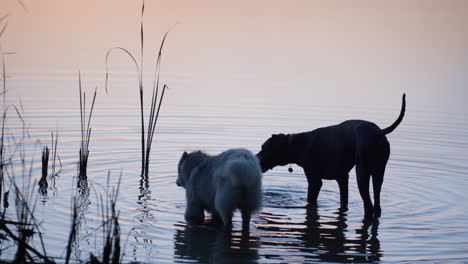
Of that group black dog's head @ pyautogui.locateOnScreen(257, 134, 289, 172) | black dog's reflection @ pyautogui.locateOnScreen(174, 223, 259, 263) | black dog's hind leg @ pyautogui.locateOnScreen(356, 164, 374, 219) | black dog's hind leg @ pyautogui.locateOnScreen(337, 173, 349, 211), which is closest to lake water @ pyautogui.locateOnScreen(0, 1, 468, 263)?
black dog's reflection @ pyautogui.locateOnScreen(174, 223, 259, 263)

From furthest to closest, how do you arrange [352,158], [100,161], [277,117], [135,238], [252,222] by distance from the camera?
[277,117] < [100,161] < [352,158] < [252,222] < [135,238]

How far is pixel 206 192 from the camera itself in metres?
9.77

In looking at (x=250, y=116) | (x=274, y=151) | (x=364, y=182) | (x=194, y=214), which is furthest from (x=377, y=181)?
(x=250, y=116)

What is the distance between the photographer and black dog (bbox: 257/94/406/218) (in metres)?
10.7

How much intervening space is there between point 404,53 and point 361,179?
2228 cm

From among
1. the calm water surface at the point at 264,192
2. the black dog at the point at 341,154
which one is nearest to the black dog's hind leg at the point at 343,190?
the black dog at the point at 341,154

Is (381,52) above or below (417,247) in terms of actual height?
above

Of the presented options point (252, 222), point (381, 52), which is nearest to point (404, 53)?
point (381, 52)

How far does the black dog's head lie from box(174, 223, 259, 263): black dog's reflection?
Result: 2.75m

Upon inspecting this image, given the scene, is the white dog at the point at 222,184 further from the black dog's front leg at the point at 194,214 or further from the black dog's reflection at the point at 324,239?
the black dog's reflection at the point at 324,239

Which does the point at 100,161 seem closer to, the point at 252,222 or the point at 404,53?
the point at 252,222

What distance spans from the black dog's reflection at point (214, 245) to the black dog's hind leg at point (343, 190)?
265 centimetres

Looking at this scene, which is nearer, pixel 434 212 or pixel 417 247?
pixel 417 247

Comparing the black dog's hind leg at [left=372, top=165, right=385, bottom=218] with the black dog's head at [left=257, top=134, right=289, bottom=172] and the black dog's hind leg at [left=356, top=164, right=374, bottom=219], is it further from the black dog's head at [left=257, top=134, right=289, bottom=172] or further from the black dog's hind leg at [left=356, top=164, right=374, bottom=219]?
the black dog's head at [left=257, top=134, right=289, bottom=172]
